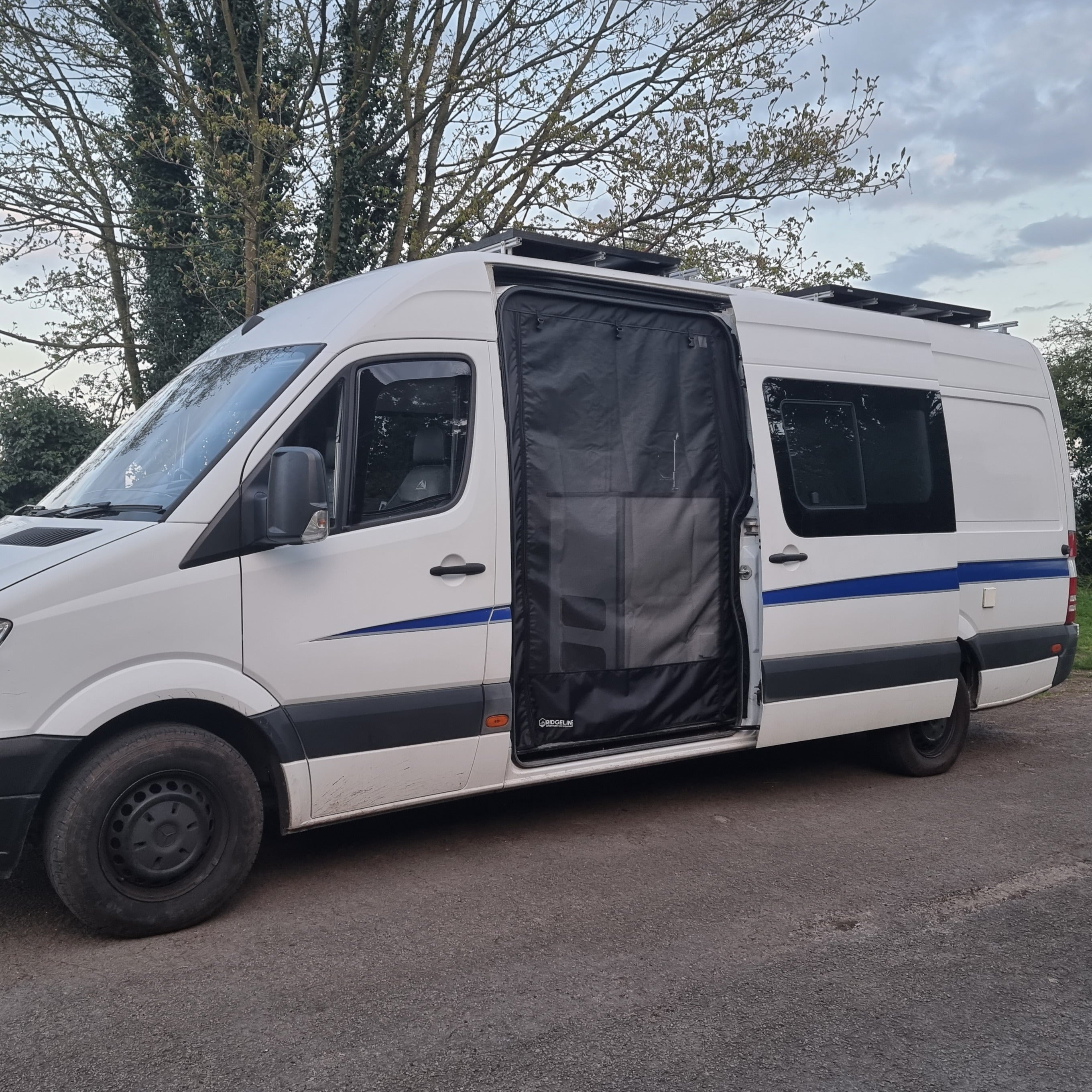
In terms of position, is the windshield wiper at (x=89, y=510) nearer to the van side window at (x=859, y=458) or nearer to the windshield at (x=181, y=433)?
the windshield at (x=181, y=433)

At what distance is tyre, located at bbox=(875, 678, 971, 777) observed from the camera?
678 centimetres

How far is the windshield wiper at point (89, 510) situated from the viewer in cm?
447

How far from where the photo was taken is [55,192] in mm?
12930

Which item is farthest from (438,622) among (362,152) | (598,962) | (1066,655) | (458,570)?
(362,152)

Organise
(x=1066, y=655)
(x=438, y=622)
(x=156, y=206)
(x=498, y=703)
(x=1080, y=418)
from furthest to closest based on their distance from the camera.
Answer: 1. (x=1080, y=418)
2. (x=156, y=206)
3. (x=1066, y=655)
4. (x=498, y=703)
5. (x=438, y=622)

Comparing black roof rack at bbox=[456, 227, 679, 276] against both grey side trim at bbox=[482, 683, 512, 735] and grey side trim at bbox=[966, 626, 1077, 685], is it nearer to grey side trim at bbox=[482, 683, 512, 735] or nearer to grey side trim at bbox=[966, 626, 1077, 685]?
grey side trim at bbox=[482, 683, 512, 735]

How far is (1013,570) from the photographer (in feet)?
23.2

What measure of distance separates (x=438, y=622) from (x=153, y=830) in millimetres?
1399

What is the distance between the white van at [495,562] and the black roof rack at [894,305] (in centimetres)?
4

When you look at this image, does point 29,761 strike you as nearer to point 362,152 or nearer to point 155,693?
point 155,693

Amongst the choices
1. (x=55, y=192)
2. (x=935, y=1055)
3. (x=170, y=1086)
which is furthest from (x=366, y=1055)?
(x=55, y=192)

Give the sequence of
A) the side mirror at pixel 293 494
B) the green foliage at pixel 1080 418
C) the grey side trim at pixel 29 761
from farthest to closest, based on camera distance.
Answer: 1. the green foliage at pixel 1080 418
2. the side mirror at pixel 293 494
3. the grey side trim at pixel 29 761

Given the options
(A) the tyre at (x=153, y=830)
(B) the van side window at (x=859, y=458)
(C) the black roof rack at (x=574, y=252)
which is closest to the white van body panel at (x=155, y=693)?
(A) the tyre at (x=153, y=830)

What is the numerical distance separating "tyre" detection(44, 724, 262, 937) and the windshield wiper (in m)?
0.87
